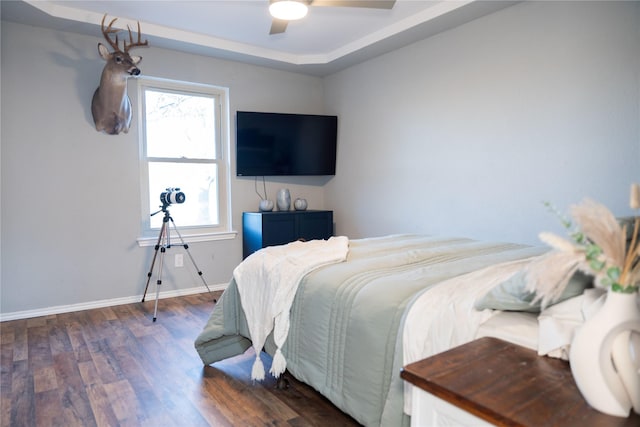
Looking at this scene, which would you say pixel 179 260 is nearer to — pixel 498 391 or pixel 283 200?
pixel 283 200

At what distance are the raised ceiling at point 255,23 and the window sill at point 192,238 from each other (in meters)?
1.87

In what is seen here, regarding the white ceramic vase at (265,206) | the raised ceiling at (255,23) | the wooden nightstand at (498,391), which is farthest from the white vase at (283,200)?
the wooden nightstand at (498,391)

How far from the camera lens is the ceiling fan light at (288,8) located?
2582 millimetres

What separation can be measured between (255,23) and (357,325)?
300 centimetres

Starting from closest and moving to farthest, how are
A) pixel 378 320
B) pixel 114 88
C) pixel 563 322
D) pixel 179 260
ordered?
pixel 563 322
pixel 378 320
pixel 114 88
pixel 179 260

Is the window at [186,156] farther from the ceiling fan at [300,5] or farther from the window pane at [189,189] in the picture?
the ceiling fan at [300,5]

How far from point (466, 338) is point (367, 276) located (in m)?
0.62

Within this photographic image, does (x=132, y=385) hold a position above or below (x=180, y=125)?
below

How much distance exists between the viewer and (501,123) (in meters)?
3.21

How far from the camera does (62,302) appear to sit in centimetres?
359

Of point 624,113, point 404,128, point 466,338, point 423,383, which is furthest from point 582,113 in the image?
point 423,383

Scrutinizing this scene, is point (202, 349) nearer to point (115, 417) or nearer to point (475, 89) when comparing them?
point (115, 417)

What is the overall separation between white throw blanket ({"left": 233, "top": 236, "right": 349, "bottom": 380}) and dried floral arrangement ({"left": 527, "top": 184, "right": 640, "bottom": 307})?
129 centimetres

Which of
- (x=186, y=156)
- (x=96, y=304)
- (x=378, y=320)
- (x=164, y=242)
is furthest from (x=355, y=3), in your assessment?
(x=96, y=304)
